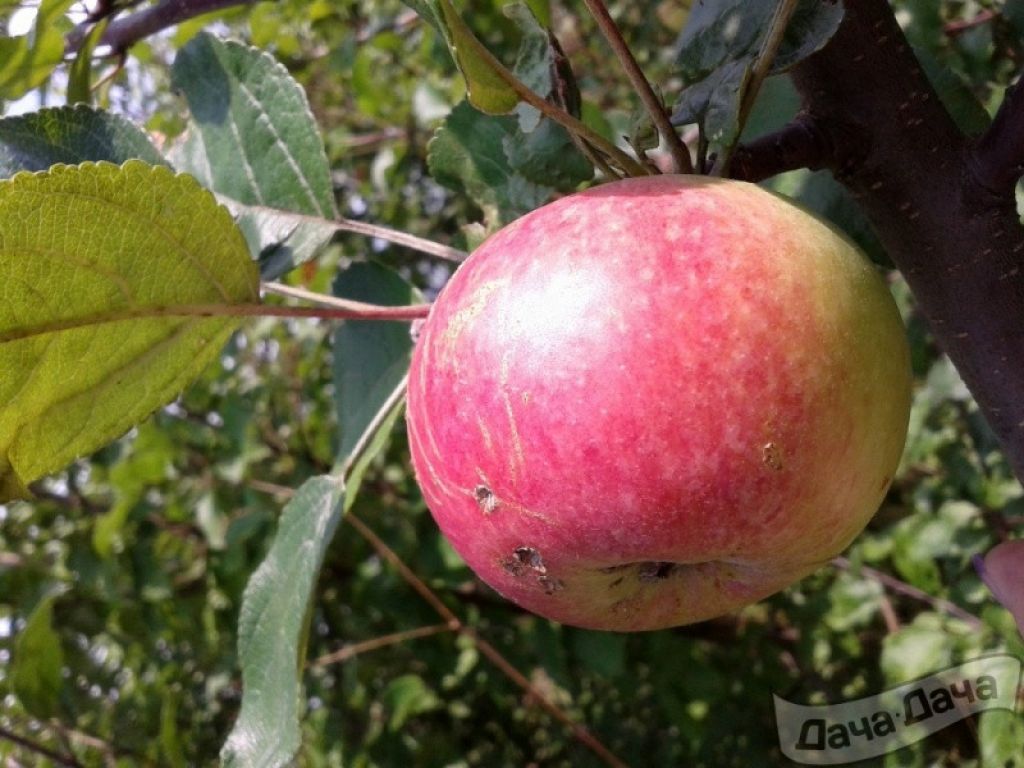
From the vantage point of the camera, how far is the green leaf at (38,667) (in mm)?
1256

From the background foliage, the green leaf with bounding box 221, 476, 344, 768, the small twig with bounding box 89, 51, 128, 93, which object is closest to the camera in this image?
the green leaf with bounding box 221, 476, 344, 768

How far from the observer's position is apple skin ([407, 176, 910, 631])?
0.47 m

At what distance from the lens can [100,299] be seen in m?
0.60

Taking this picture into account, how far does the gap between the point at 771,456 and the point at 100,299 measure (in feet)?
1.38

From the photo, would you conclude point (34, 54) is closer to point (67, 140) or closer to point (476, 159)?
point (67, 140)

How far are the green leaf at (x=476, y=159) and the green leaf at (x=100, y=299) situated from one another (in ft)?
0.88

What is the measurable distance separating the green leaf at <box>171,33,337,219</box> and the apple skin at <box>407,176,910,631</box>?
0.38 m

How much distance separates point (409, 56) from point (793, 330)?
2162 millimetres

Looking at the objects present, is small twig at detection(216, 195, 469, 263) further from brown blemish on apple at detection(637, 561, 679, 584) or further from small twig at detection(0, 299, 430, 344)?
brown blemish on apple at detection(637, 561, 679, 584)

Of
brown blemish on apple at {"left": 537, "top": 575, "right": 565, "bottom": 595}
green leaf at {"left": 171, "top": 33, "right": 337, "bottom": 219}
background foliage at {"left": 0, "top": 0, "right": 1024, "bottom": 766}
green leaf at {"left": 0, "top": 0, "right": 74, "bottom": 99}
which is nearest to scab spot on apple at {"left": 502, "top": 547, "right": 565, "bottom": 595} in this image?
brown blemish on apple at {"left": 537, "top": 575, "right": 565, "bottom": 595}

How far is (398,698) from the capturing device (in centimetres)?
166

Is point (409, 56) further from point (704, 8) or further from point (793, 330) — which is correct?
point (793, 330)

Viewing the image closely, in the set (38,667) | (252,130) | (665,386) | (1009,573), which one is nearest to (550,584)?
(665,386)

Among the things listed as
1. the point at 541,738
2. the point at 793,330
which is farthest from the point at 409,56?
the point at 793,330
